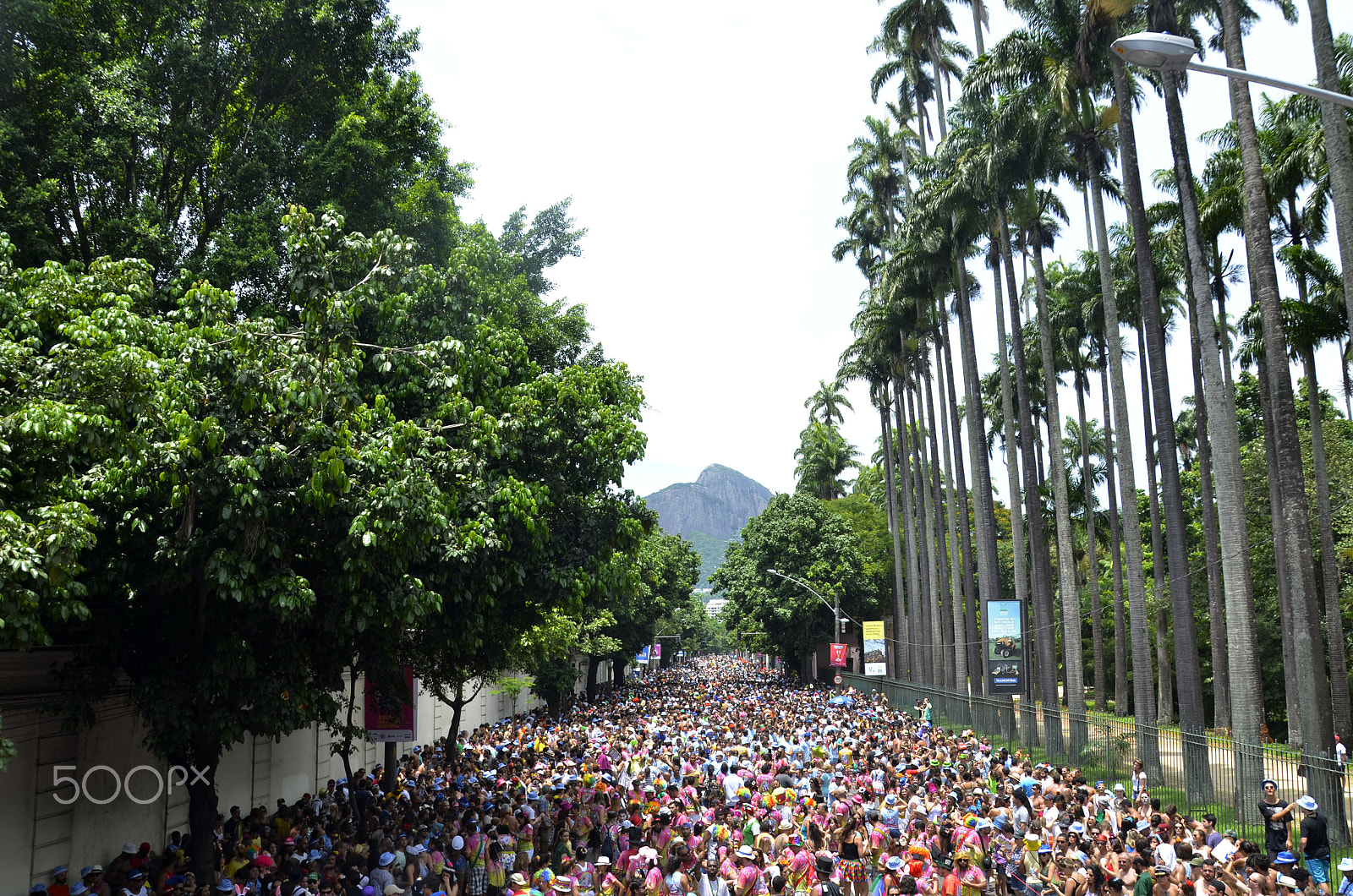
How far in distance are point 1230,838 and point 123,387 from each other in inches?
548

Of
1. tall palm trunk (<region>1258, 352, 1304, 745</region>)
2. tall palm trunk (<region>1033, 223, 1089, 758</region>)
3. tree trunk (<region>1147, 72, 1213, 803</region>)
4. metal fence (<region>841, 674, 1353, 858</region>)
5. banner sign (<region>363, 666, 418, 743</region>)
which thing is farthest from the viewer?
tall palm trunk (<region>1033, 223, 1089, 758</region>)

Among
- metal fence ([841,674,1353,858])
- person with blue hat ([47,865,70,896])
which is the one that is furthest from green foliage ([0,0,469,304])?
metal fence ([841,674,1353,858])

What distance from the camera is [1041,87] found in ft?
86.2

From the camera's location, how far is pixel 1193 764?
60.6ft

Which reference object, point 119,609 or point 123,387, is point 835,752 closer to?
point 119,609

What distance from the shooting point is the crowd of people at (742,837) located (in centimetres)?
1122

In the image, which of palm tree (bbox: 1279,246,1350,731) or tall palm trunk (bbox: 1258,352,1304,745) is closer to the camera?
tall palm trunk (bbox: 1258,352,1304,745)

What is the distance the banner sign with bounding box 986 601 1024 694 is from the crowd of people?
17.0 feet

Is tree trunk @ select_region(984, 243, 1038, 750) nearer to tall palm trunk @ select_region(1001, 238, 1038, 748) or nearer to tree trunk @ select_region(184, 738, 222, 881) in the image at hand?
tall palm trunk @ select_region(1001, 238, 1038, 748)

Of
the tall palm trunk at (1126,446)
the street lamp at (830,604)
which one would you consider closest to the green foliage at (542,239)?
the tall palm trunk at (1126,446)

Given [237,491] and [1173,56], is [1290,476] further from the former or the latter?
[237,491]

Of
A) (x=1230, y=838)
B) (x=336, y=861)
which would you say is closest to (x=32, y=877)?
(x=336, y=861)

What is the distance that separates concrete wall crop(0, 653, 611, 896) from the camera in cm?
1193

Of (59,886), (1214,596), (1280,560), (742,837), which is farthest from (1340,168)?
(1214,596)
